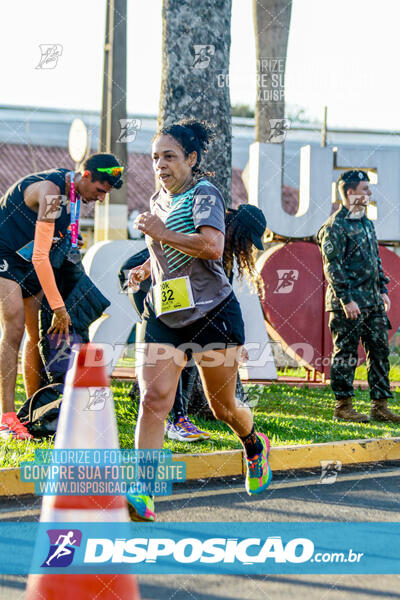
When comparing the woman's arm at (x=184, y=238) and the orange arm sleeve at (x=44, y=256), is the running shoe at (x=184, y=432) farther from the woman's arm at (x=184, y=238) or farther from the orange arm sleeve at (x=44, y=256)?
the woman's arm at (x=184, y=238)

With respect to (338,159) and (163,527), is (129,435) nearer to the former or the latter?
(163,527)

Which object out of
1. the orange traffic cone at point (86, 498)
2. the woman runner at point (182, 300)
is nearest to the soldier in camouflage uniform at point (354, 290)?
the woman runner at point (182, 300)

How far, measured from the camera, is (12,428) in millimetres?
5570

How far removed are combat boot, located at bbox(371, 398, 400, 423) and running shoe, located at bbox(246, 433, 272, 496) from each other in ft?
8.86

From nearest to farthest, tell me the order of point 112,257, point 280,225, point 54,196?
point 54,196, point 112,257, point 280,225

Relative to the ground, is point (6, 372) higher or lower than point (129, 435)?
higher

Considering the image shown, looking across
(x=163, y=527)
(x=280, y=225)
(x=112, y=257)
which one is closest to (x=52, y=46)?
(x=112, y=257)

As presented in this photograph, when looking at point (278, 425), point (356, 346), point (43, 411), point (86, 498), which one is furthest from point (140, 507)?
point (356, 346)

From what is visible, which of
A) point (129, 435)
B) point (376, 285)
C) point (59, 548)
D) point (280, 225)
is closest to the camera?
point (59, 548)

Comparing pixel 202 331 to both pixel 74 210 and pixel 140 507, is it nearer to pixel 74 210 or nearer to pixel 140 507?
pixel 140 507

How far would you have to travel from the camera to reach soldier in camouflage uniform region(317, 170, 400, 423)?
666 cm

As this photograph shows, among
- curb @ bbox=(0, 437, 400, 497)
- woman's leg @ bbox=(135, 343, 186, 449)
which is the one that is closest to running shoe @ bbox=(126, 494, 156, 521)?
woman's leg @ bbox=(135, 343, 186, 449)

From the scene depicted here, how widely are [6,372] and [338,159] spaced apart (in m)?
6.61

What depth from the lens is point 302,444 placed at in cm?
562
